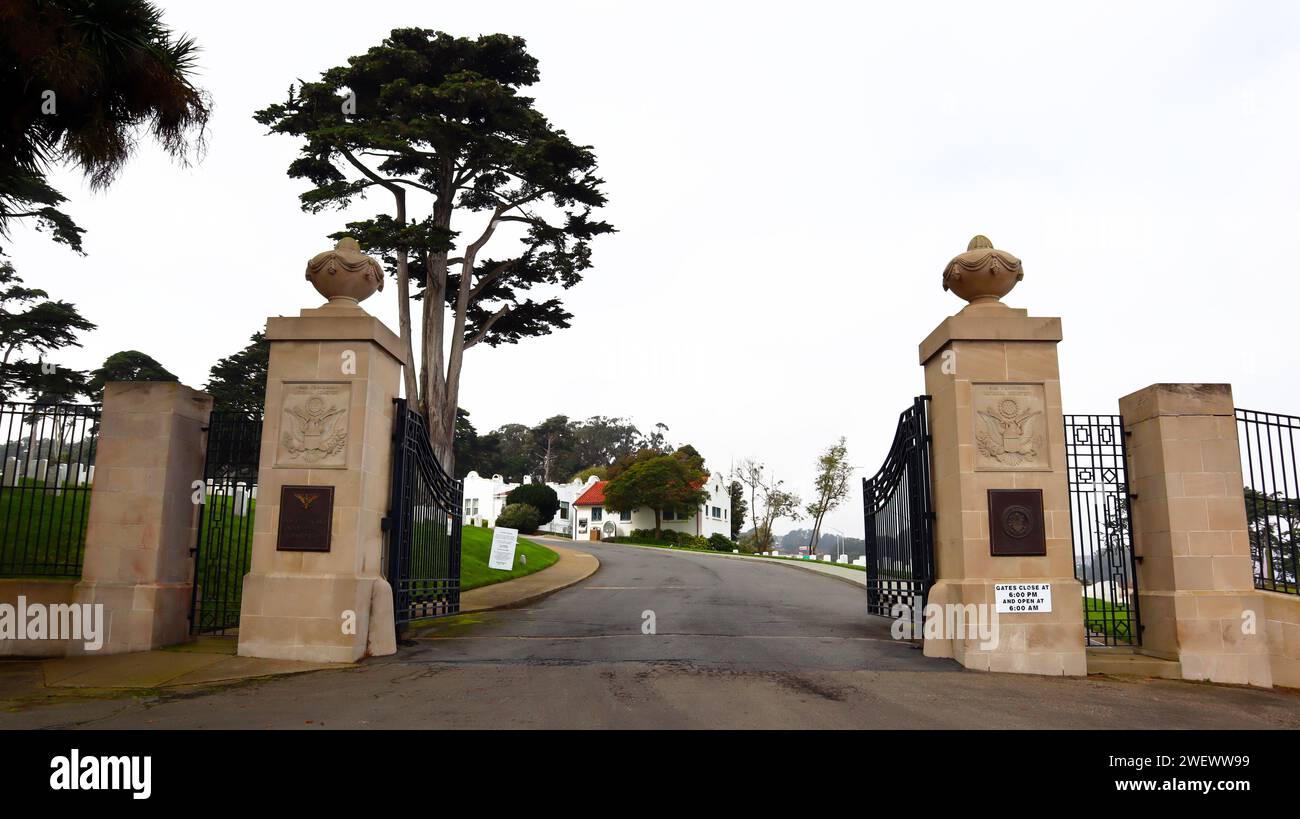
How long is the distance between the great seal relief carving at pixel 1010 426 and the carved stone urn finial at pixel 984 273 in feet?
3.69

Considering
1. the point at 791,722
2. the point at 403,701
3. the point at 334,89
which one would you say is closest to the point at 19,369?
the point at 334,89

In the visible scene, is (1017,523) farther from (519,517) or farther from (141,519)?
(519,517)

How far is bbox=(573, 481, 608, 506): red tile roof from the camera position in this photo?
6962cm

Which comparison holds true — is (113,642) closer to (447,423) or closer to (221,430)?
(221,430)

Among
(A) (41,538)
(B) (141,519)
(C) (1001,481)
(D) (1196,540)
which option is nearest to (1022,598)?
(C) (1001,481)

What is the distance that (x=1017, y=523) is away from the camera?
28.1 feet

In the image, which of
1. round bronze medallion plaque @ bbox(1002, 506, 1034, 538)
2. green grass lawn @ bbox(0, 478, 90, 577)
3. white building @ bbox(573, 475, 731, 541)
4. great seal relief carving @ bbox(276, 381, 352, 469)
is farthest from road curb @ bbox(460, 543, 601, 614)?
white building @ bbox(573, 475, 731, 541)

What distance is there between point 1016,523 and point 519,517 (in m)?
44.4

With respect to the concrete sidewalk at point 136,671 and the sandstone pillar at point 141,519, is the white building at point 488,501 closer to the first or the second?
the sandstone pillar at point 141,519

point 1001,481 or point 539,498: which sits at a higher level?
point 539,498

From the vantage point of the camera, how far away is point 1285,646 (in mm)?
8133

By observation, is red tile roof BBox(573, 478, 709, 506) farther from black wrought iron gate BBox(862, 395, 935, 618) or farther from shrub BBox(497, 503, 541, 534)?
black wrought iron gate BBox(862, 395, 935, 618)

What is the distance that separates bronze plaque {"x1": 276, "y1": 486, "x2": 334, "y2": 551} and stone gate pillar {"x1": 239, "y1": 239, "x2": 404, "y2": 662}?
0.04 ft

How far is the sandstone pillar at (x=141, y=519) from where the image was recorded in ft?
29.4
